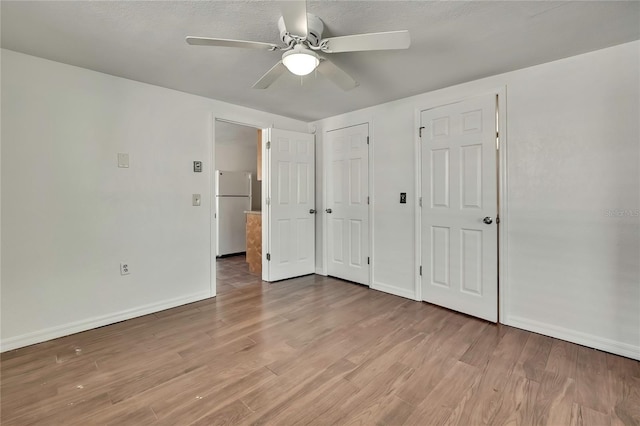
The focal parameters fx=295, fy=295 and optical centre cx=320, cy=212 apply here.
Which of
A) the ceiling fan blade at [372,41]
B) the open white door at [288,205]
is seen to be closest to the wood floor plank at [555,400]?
the ceiling fan blade at [372,41]

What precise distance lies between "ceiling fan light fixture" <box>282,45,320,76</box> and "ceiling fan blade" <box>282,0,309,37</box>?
0.10m

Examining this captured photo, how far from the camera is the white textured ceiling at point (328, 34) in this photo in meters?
1.66

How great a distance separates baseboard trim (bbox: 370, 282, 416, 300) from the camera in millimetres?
3228

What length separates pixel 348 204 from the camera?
12.6 ft

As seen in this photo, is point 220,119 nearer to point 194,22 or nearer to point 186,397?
point 194,22

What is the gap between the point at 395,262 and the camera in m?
3.37

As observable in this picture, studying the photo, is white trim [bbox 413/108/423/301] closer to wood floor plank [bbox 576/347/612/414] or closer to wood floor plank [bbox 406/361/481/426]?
wood floor plank [bbox 406/361/481/426]

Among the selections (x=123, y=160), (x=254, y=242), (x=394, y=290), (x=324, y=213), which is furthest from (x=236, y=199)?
(x=394, y=290)

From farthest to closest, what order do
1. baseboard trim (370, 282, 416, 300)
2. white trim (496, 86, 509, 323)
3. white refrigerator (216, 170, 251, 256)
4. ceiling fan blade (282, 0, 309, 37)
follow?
white refrigerator (216, 170, 251, 256)
baseboard trim (370, 282, 416, 300)
white trim (496, 86, 509, 323)
ceiling fan blade (282, 0, 309, 37)

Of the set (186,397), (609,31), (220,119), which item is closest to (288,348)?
(186,397)

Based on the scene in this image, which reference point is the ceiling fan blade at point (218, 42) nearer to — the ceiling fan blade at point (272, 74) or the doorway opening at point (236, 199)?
the ceiling fan blade at point (272, 74)

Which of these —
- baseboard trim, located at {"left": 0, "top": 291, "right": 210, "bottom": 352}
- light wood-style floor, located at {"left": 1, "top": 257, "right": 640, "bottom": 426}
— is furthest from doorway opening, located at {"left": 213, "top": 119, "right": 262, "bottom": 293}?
light wood-style floor, located at {"left": 1, "top": 257, "right": 640, "bottom": 426}

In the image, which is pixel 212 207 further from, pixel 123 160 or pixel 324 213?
pixel 324 213

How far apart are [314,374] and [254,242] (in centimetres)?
283
